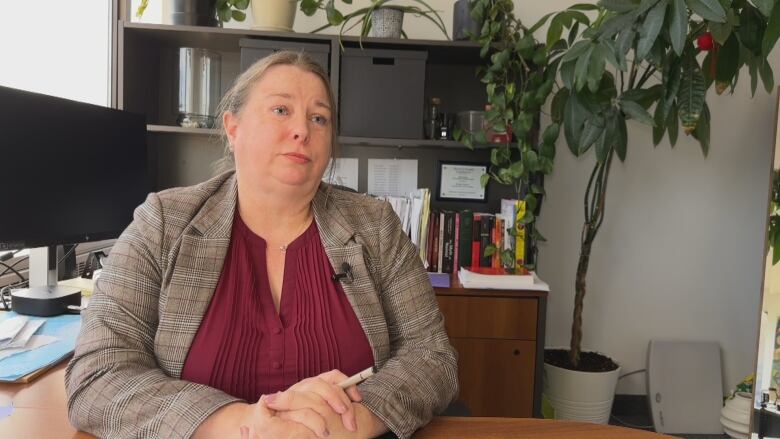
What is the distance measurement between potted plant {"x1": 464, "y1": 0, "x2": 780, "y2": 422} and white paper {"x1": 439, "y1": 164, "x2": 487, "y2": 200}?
0.17m

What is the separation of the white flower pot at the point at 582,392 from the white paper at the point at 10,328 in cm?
187

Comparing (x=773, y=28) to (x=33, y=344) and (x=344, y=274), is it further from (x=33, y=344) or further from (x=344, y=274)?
(x=33, y=344)

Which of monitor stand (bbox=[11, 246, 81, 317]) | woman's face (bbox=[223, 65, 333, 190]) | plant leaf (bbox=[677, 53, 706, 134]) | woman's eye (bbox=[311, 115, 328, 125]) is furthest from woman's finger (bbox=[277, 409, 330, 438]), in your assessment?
plant leaf (bbox=[677, 53, 706, 134])

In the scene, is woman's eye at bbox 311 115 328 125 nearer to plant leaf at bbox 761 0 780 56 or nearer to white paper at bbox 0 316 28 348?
white paper at bbox 0 316 28 348

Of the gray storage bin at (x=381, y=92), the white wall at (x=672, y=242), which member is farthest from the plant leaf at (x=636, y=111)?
the gray storage bin at (x=381, y=92)

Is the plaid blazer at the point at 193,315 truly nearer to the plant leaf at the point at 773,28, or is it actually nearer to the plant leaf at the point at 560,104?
the plant leaf at the point at 560,104

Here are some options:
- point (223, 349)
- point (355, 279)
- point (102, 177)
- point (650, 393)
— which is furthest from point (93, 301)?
point (650, 393)

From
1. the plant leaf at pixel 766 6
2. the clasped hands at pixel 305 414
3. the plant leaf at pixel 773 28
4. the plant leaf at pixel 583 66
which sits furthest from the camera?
the plant leaf at pixel 583 66

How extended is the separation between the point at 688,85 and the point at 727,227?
114 centimetres

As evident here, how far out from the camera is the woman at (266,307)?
874 millimetres

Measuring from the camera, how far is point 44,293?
56.7 inches

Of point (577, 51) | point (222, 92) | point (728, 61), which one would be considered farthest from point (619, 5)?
point (222, 92)

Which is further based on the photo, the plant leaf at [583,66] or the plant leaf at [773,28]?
the plant leaf at [583,66]

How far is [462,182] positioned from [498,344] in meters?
0.80
